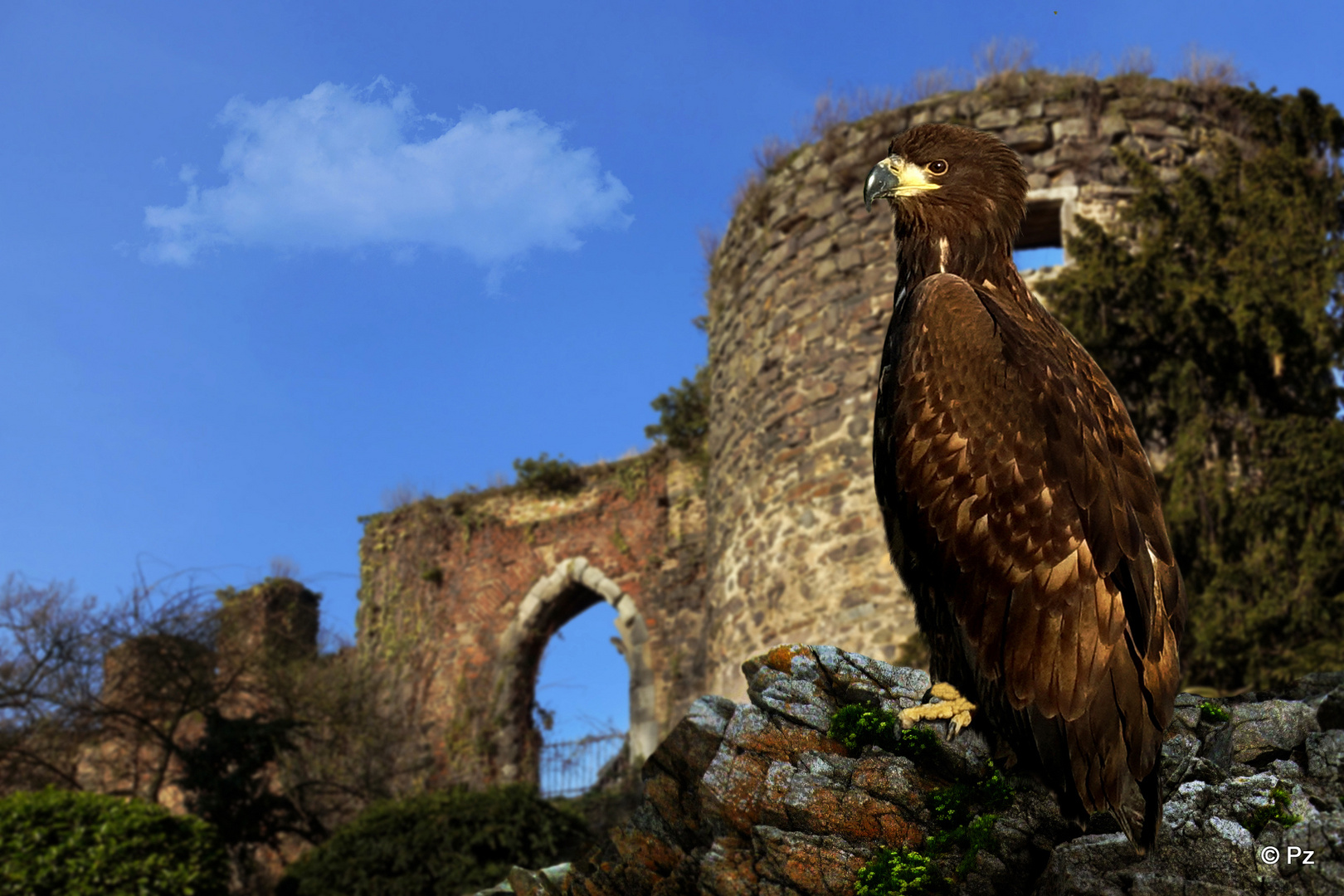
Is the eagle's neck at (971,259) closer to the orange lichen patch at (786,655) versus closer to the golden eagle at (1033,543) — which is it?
the golden eagle at (1033,543)

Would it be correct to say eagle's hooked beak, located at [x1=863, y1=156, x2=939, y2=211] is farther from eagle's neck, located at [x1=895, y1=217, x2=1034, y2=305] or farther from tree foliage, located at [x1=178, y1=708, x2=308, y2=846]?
tree foliage, located at [x1=178, y1=708, x2=308, y2=846]

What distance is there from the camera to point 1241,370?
7.28 m

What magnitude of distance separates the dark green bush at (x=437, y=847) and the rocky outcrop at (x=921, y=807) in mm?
4124

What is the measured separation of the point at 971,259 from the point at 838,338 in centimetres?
589

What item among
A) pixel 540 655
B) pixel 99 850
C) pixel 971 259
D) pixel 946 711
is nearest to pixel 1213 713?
pixel 946 711

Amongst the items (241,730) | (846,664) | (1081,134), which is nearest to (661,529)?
(241,730)

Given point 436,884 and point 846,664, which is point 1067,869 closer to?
point 846,664

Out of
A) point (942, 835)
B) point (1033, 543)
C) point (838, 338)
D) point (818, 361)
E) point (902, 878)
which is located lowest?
point (902, 878)

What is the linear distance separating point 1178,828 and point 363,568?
15.2 metres

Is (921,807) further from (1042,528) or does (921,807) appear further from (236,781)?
(236,781)

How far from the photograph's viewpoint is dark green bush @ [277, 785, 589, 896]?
743cm

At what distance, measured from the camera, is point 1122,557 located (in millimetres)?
2756

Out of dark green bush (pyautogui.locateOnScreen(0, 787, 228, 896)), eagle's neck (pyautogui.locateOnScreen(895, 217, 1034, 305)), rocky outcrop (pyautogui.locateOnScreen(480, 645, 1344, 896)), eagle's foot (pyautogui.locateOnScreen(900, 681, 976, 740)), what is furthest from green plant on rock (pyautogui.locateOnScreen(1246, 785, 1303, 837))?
dark green bush (pyautogui.locateOnScreen(0, 787, 228, 896))

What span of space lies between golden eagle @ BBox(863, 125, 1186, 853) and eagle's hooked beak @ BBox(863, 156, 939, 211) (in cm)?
38
